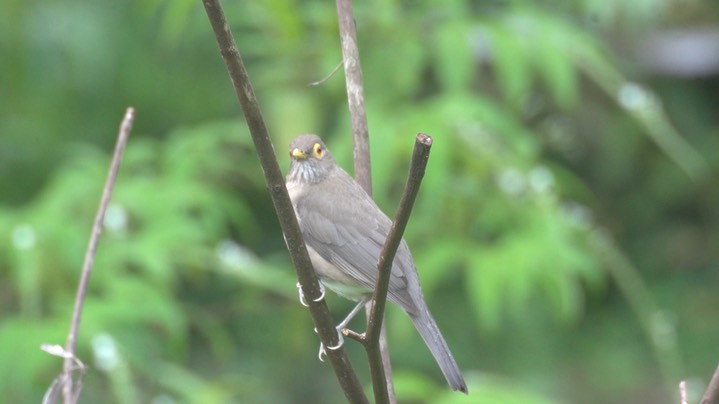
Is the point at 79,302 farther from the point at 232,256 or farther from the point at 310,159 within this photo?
the point at 232,256

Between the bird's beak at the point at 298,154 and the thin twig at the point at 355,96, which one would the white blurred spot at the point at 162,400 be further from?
the thin twig at the point at 355,96

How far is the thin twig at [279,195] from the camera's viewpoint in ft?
5.60

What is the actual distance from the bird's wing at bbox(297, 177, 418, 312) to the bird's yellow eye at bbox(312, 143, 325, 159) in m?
0.15

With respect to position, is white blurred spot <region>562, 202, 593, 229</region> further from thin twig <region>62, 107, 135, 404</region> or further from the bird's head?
thin twig <region>62, 107, 135, 404</region>

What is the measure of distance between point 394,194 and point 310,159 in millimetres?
1034

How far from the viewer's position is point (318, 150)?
11.6 ft

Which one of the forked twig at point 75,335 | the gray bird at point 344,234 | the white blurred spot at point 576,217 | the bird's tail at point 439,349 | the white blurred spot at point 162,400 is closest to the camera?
the forked twig at point 75,335

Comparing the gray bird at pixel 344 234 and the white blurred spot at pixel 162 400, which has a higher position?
the gray bird at pixel 344 234

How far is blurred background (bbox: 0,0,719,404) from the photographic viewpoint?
13.3ft

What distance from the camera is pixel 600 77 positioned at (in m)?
4.59

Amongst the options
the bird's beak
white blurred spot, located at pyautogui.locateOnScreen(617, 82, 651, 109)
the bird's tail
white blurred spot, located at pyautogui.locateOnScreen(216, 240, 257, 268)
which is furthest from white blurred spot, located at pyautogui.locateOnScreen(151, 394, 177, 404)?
white blurred spot, located at pyautogui.locateOnScreen(617, 82, 651, 109)

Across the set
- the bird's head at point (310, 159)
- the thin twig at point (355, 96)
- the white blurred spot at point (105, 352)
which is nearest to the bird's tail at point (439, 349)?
the thin twig at point (355, 96)

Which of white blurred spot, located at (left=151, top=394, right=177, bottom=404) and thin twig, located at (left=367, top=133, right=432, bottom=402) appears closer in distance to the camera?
thin twig, located at (left=367, top=133, right=432, bottom=402)

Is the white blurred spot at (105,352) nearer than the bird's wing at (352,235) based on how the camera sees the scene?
No
